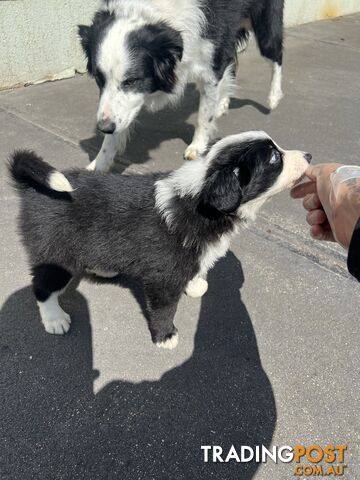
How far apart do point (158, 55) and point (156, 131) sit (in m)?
1.43

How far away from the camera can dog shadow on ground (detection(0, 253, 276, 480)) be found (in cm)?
182

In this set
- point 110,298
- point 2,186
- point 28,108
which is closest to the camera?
point 110,298

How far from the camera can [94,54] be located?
3107 mm

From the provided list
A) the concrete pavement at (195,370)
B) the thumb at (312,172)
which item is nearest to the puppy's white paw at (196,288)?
the concrete pavement at (195,370)

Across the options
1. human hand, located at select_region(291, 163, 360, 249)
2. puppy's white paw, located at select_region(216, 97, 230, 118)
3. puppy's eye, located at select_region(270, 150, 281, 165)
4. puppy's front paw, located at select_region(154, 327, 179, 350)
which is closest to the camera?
human hand, located at select_region(291, 163, 360, 249)

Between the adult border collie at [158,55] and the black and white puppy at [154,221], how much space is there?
1124mm

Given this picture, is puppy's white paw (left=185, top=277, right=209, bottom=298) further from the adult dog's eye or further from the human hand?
the adult dog's eye

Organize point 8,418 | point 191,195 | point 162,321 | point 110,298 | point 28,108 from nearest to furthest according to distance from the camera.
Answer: point 8,418 → point 191,195 → point 162,321 → point 110,298 → point 28,108

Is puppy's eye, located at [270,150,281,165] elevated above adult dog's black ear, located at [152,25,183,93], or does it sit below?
below

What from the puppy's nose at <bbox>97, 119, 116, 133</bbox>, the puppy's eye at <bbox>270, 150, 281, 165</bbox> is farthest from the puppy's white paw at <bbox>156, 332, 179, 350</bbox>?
the puppy's nose at <bbox>97, 119, 116, 133</bbox>

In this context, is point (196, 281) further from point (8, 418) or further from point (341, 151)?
point (341, 151)

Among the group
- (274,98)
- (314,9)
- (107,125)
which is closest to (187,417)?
(107,125)

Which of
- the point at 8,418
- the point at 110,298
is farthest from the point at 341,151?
the point at 8,418

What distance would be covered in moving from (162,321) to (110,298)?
52 centimetres
